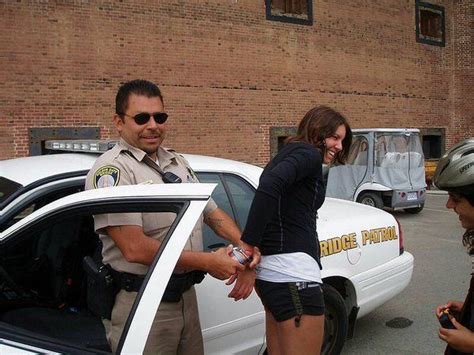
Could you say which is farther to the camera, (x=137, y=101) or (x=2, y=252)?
(x=2, y=252)

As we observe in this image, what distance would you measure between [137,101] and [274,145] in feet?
38.7

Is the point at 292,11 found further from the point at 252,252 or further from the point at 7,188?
the point at 252,252

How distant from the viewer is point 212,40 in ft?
40.8

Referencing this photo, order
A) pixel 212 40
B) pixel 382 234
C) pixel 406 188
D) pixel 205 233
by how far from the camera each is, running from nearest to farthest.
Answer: pixel 205 233 < pixel 382 234 < pixel 406 188 < pixel 212 40

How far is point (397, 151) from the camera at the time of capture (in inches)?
410

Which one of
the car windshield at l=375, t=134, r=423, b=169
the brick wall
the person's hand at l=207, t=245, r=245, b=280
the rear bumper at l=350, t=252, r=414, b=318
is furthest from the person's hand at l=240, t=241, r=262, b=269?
the brick wall

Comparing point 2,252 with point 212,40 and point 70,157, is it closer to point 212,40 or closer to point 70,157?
point 70,157

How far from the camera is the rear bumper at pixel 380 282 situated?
362cm

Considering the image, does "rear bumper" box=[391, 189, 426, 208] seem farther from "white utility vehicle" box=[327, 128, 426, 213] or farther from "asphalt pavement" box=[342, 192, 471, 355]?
"asphalt pavement" box=[342, 192, 471, 355]

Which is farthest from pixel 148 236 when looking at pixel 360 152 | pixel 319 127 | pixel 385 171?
pixel 360 152

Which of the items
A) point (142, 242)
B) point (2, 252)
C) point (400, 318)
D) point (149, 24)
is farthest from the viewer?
point (149, 24)

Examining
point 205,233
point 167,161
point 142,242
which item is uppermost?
point 167,161

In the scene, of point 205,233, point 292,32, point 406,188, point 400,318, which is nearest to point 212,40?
point 292,32

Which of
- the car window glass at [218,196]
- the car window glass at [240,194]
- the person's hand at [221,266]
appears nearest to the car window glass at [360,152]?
the car window glass at [240,194]
